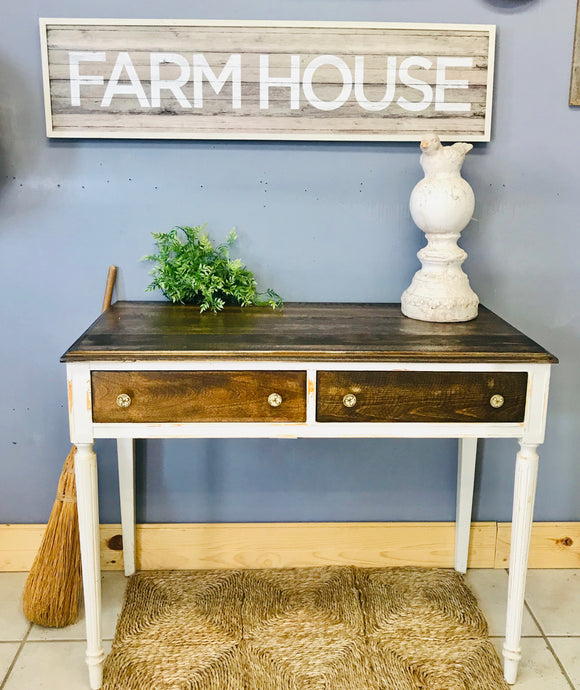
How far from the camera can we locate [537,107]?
2.17 metres

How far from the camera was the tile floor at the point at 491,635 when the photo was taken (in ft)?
6.41

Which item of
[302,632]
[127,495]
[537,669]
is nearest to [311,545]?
[302,632]

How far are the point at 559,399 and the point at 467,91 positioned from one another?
1014mm

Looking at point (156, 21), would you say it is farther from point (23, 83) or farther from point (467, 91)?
point (467, 91)

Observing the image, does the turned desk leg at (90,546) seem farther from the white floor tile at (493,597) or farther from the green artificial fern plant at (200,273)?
the white floor tile at (493,597)

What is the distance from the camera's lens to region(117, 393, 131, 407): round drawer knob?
67.8 inches

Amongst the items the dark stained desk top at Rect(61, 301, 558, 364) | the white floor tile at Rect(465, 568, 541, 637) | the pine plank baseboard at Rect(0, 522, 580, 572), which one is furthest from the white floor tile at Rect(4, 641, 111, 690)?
the white floor tile at Rect(465, 568, 541, 637)

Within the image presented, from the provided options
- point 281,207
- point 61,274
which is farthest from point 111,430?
point 281,207

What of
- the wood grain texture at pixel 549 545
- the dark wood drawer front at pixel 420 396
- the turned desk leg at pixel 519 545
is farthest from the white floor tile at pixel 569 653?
the dark wood drawer front at pixel 420 396

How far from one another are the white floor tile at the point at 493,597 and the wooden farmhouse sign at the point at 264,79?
1.43 metres

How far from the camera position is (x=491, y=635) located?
83.9 inches

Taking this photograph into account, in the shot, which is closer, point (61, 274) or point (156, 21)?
point (156, 21)

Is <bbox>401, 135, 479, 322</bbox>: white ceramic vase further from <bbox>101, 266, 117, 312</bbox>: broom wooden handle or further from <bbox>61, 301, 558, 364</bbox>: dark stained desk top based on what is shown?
<bbox>101, 266, 117, 312</bbox>: broom wooden handle

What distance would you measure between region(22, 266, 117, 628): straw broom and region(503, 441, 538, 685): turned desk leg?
1227 mm
